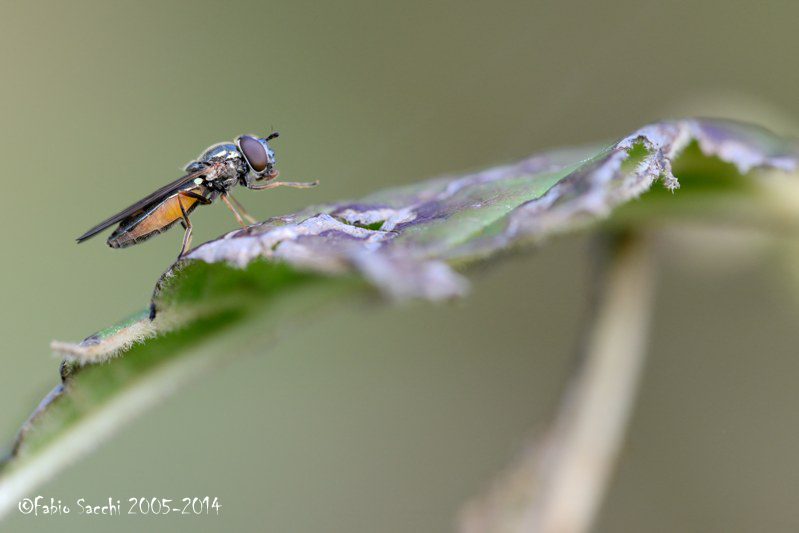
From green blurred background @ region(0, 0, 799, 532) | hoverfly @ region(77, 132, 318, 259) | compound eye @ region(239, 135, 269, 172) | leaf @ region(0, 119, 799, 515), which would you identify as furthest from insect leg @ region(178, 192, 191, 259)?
green blurred background @ region(0, 0, 799, 532)

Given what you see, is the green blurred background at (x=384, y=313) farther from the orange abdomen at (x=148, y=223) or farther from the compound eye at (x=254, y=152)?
the orange abdomen at (x=148, y=223)

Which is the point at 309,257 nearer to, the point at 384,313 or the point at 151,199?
the point at 151,199

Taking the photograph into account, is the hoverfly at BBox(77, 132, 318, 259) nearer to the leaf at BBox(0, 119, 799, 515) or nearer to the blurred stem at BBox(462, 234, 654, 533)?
the leaf at BBox(0, 119, 799, 515)

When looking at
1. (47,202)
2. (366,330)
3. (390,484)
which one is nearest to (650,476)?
(390,484)

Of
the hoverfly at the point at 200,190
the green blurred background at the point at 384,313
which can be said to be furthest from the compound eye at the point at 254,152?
the green blurred background at the point at 384,313

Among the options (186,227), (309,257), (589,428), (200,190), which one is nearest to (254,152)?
(200,190)

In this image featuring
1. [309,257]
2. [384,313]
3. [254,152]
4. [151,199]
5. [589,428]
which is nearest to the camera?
[309,257]
